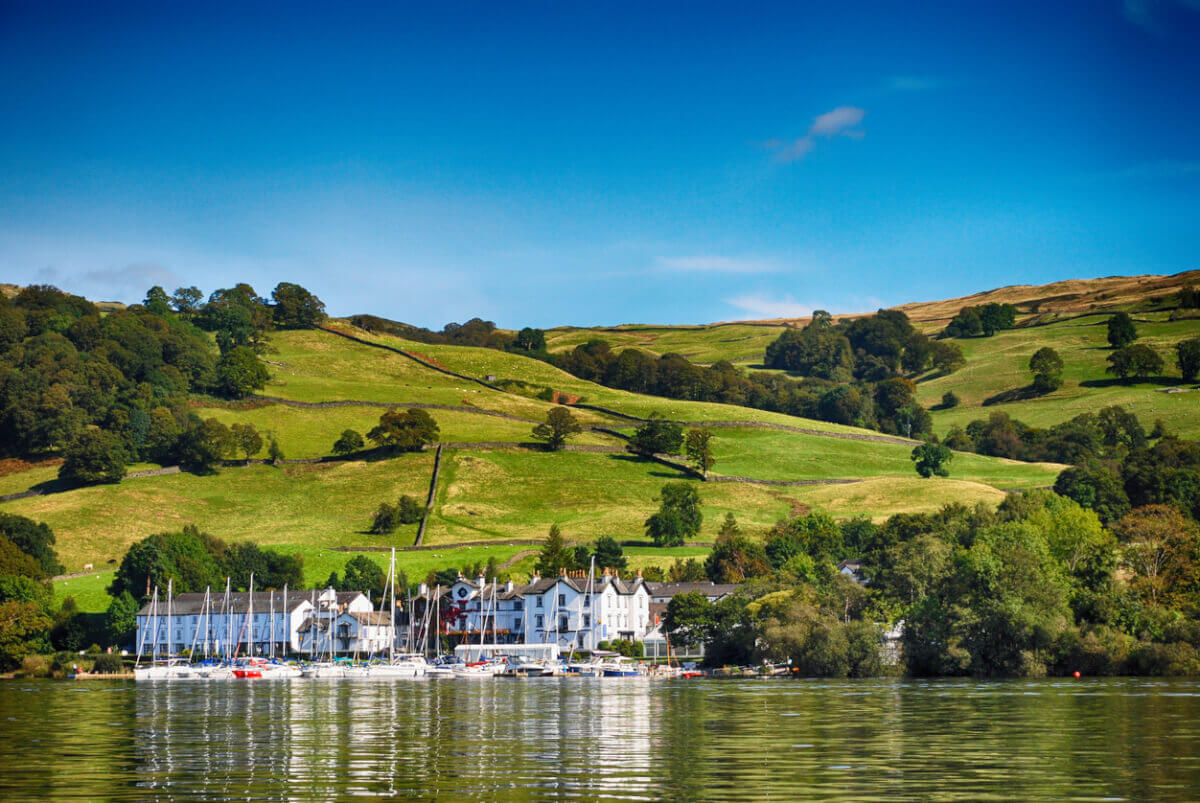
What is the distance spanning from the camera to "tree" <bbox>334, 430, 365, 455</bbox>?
589 ft

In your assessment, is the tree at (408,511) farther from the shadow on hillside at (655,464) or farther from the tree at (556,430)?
the shadow on hillside at (655,464)

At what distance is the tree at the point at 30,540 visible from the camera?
131875 mm

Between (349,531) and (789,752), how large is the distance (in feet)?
415

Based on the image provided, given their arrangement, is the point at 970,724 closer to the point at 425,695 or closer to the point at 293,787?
the point at 293,787

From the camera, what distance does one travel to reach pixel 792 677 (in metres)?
89.5

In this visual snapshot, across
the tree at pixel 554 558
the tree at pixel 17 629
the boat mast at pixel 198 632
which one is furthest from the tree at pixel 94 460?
the tree at pixel 554 558

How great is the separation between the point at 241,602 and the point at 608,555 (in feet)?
136

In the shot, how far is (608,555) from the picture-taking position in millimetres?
143750

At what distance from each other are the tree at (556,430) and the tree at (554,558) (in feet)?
134

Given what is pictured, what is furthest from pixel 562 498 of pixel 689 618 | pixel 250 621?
pixel 689 618

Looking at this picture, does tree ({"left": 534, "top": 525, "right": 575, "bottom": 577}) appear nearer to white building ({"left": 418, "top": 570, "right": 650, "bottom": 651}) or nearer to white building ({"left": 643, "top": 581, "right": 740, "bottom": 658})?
white building ({"left": 418, "top": 570, "right": 650, "bottom": 651})

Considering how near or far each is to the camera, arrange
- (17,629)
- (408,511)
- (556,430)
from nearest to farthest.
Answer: (17,629)
(408,511)
(556,430)

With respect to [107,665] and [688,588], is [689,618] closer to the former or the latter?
[688,588]

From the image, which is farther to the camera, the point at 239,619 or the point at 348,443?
the point at 348,443
